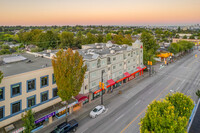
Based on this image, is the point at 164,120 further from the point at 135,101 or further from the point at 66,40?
the point at 66,40

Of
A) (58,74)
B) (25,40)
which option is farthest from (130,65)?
(25,40)

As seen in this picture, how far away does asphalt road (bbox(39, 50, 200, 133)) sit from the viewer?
923 inches

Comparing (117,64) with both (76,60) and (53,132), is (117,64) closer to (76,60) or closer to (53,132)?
(76,60)

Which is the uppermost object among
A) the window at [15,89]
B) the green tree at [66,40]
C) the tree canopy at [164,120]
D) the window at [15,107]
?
the green tree at [66,40]

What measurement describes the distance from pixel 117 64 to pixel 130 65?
7.62 meters

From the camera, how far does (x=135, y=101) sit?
32219 millimetres

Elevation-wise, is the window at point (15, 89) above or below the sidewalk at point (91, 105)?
above

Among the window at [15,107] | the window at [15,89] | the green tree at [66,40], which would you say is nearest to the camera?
the window at [15,89]

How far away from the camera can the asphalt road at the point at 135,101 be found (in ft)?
76.9

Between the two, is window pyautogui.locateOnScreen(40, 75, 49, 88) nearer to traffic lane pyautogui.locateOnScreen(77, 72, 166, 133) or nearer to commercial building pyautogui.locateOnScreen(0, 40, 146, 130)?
commercial building pyautogui.locateOnScreen(0, 40, 146, 130)

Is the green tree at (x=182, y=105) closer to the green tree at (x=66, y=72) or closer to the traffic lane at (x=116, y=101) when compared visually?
the traffic lane at (x=116, y=101)

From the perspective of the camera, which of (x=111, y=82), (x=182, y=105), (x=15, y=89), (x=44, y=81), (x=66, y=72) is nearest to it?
(x=182, y=105)

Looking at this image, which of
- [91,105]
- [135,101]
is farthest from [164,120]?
[91,105]

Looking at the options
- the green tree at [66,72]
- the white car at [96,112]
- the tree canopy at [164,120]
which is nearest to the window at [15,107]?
the green tree at [66,72]
